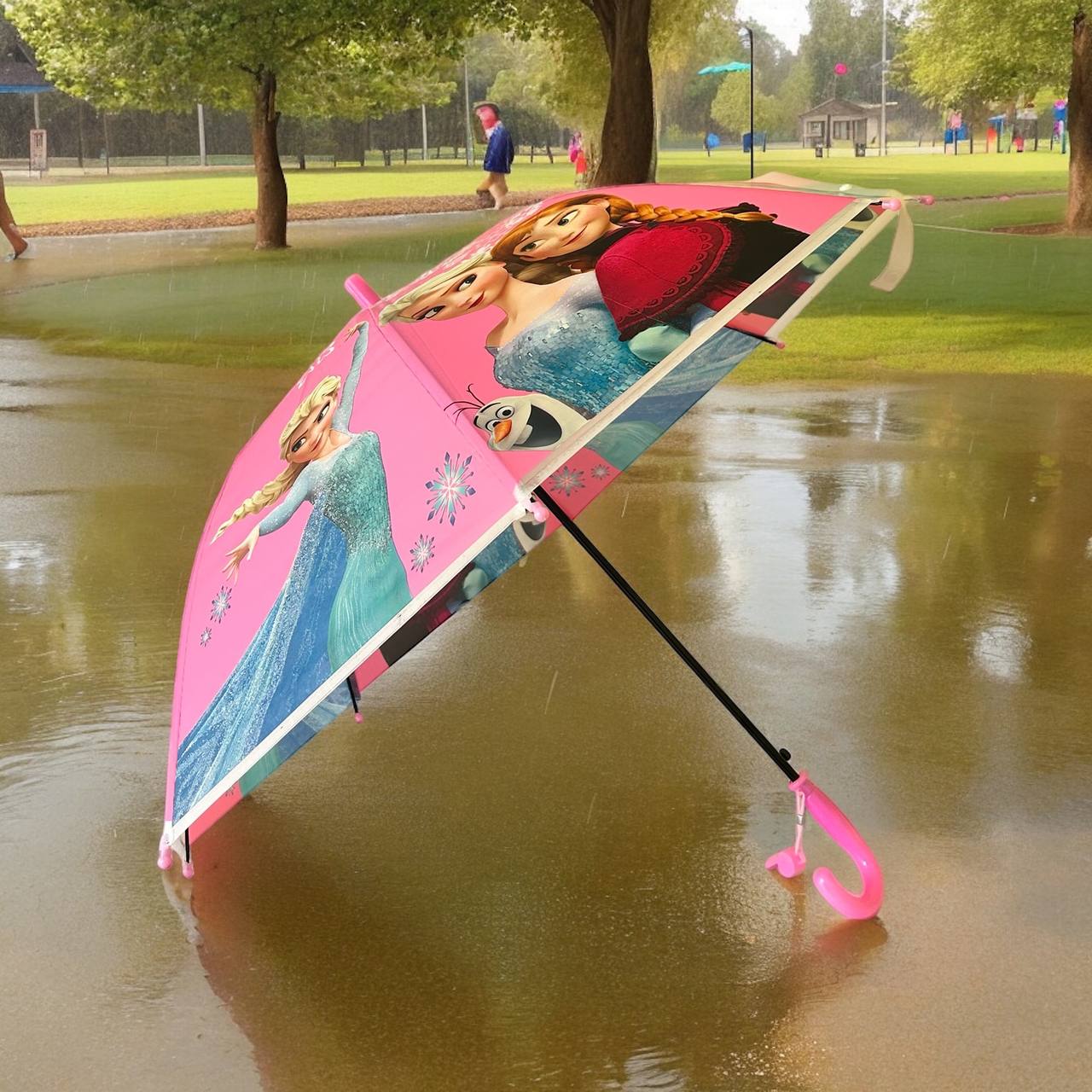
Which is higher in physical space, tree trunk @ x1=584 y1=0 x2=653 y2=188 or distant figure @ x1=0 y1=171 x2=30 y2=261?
tree trunk @ x1=584 y1=0 x2=653 y2=188

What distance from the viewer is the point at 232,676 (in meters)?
2.85

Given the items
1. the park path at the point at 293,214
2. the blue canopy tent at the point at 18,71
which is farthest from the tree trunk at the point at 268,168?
the blue canopy tent at the point at 18,71

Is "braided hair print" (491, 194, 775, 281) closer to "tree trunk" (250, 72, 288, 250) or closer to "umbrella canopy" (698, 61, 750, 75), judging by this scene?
"tree trunk" (250, 72, 288, 250)

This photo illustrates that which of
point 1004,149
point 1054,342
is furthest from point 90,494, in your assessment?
point 1004,149

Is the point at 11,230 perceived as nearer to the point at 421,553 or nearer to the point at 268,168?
the point at 268,168

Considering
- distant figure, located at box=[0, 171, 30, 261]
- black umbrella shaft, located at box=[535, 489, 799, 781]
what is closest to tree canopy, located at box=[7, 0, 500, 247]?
distant figure, located at box=[0, 171, 30, 261]

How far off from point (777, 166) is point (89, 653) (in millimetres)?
60187

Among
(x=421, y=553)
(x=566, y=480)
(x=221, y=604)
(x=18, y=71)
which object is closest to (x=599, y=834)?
(x=566, y=480)

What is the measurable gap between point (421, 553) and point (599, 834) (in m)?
1.55

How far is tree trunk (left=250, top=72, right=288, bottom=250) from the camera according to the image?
22.3 metres

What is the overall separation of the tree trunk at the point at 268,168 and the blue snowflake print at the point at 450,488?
20.1m

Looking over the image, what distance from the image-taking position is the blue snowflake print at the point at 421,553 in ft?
7.96

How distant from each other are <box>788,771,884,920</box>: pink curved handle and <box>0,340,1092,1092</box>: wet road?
0.07 m

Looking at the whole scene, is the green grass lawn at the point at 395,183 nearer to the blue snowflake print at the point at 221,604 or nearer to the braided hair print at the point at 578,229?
the blue snowflake print at the point at 221,604
